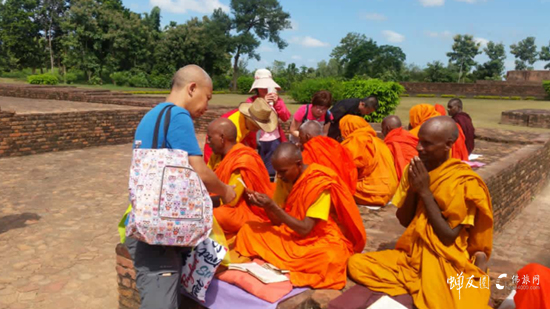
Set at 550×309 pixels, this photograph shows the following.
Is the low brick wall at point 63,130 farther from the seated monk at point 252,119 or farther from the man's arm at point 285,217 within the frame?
the man's arm at point 285,217

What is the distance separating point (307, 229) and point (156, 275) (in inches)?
39.2

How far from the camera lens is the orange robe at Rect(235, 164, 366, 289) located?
2631 mm

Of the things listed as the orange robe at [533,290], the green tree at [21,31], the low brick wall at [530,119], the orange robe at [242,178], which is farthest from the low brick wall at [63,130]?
the green tree at [21,31]

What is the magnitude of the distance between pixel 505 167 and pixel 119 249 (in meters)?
5.74

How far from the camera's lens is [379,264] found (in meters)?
2.62

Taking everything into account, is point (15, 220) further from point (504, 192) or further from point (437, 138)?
point (504, 192)

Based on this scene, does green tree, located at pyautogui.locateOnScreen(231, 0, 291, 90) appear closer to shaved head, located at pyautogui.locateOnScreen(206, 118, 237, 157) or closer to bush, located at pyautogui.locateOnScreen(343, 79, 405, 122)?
bush, located at pyautogui.locateOnScreen(343, 79, 405, 122)

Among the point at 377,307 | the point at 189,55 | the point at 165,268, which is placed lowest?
the point at 377,307

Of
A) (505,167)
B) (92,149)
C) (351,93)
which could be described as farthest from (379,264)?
(351,93)

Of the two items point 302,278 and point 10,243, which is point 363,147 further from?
point 10,243

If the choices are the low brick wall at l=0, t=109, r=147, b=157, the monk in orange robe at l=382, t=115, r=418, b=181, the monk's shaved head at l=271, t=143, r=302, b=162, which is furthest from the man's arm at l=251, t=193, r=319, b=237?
the low brick wall at l=0, t=109, r=147, b=157

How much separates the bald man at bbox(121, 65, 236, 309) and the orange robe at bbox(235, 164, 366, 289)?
0.77 m

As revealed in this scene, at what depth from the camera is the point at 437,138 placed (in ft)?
7.79

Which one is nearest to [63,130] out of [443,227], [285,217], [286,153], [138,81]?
[286,153]
